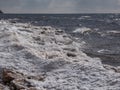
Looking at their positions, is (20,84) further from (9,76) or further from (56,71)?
(56,71)

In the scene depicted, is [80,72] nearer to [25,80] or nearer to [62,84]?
[62,84]

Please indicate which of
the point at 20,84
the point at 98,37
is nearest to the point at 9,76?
the point at 20,84

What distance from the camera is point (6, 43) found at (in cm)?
1441

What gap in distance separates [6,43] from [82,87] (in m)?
6.94

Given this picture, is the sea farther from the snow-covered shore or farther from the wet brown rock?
the wet brown rock

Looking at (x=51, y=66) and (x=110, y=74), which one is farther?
(x=51, y=66)

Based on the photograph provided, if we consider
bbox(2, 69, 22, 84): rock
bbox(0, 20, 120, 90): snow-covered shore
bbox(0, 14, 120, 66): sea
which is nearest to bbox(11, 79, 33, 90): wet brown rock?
bbox(0, 20, 120, 90): snow-covered shore

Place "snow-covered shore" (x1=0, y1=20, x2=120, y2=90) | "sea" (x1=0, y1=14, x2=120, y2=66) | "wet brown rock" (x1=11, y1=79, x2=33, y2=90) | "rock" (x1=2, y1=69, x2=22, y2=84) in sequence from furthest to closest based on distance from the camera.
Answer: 1. "sea" (x1=0, y1=14, x2=120, y2=66)
2. "rock" (x1=2, y1=69, x2=22, y2=84)
3. "snow-covered shore" (x1=0, y1=20, x2=120, y2=90)
4. "wet brown rock" (x1=11, y1=79, x2=33, y2=90)

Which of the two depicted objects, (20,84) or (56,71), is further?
(56,71)

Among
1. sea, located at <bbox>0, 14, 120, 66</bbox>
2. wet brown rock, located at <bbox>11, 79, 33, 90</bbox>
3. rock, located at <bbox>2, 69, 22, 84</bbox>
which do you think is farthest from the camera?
sea, located at <bbox>0, 14, 120, 66</bbox>

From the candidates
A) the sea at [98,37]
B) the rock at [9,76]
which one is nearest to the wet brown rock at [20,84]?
the rock at [9,76]

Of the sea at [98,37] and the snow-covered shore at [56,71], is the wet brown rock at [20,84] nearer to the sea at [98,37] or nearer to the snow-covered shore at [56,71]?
the snow-covered shore at [56,71]

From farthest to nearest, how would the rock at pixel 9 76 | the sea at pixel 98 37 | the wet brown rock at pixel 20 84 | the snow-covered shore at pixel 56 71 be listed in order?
the sea at pixel 98 37 → the rock at pixel 9 76 → the snow-covered shore at pixel 56 71 → the wet brown rock at pixel 20 84

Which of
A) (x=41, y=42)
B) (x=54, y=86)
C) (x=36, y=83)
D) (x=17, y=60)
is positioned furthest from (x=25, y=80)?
(x=41, y=42)
